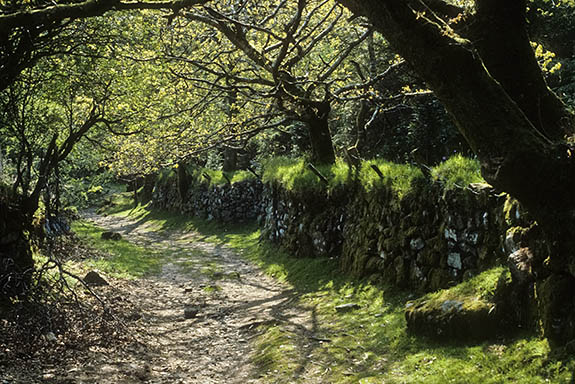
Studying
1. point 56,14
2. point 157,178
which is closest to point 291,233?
point 56,14

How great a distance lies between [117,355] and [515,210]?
649 cm

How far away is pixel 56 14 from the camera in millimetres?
5961

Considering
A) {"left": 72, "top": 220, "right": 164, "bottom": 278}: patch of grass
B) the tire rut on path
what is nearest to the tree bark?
the tire rut on path

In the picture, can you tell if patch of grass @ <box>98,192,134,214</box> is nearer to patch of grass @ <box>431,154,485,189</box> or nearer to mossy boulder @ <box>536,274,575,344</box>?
patch of grass @ <box>431,154,485,189</box>

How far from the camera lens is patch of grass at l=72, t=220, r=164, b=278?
1322cm

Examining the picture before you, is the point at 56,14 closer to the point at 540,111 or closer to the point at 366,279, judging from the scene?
the point at 540,111

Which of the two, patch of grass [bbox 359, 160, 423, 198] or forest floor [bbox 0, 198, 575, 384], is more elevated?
patch of grass [bbox 359, 160, 423, 198]

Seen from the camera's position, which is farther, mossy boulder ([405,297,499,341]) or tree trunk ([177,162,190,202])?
tree trunk ([177,162,190,202])

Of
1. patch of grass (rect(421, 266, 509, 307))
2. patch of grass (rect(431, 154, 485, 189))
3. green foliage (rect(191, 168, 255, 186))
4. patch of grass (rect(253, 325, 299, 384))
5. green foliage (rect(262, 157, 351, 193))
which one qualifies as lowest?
patch of grass (rect(253, 325, 299, 384))

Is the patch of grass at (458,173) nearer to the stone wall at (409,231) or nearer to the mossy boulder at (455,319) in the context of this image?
the stone wall at (409,231)

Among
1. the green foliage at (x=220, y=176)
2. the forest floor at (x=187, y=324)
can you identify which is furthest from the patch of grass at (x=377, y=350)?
the green foliage at (x=220, y=176)

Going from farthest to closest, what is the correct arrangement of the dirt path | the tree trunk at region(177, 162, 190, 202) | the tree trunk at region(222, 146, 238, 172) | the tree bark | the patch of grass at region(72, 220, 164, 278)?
the tree trunk at region(177, 162, 190, 202) → the tree trunk at region(222, 146, 238, 172) → the tree bark → the patch of grass at region(72, 220, 164, 278) → the dirt path

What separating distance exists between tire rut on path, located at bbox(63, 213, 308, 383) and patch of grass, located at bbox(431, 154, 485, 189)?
3881mm

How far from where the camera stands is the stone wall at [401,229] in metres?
6.93
